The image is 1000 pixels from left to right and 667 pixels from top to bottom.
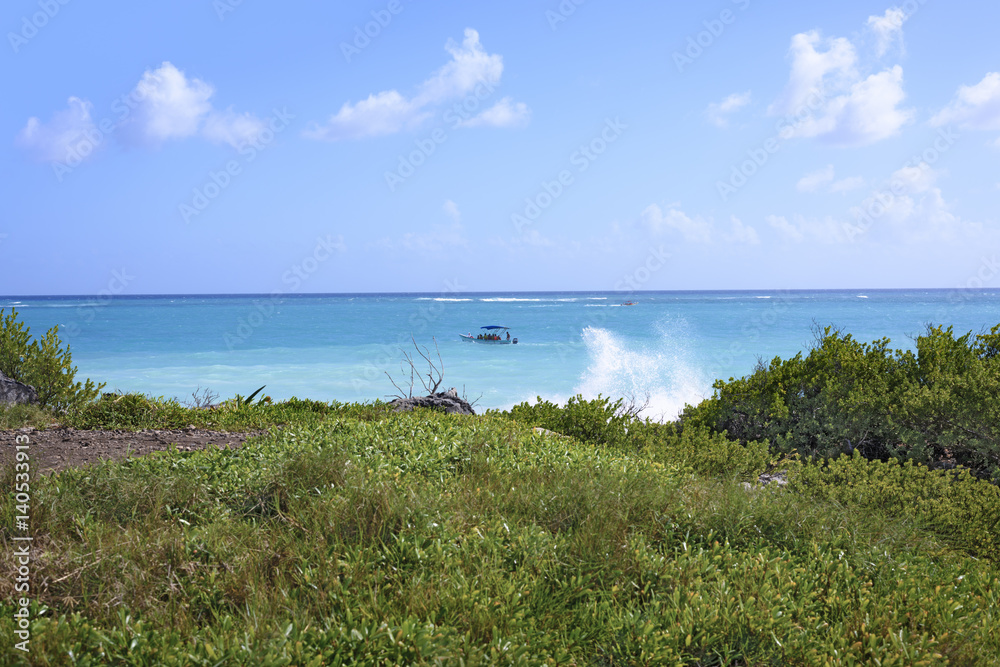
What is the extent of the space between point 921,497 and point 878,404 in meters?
2.41

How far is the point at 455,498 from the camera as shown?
441cm

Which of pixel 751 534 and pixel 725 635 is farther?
pixel 751 534

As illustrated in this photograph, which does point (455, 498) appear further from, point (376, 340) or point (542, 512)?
point (376, 340)

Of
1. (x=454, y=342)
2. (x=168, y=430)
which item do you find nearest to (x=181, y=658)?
(x=168, y=430)

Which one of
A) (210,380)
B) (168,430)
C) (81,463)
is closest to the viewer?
(81,463)

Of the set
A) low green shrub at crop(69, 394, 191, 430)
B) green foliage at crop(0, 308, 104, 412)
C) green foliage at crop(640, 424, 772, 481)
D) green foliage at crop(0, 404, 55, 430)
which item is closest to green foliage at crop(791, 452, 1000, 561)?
green foliage at crop(640, 424, 772, 481)

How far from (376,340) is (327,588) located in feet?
144

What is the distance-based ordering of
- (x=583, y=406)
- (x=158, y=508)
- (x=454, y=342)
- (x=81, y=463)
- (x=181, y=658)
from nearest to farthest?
(x=181, y=658) → (x=158, y=508) → (x=81, y=463) → (x=583, y=406) → (x=454, y=342)

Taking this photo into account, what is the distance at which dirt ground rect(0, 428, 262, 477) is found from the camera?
652 centimetres

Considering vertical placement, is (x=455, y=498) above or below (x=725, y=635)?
above

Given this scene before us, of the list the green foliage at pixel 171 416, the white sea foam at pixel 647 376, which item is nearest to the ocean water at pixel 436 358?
the white sea foam at pixel 647 376

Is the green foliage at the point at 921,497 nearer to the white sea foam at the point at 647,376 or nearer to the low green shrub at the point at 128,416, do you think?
the low green shrub at the point at 128,416

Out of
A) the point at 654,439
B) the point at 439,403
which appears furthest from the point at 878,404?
the point at 439,403

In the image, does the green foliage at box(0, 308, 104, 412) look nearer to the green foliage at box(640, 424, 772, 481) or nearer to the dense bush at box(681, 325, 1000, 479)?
the green foliage at box(640, 424, 772, 481)
